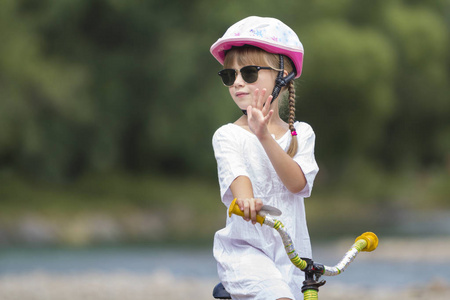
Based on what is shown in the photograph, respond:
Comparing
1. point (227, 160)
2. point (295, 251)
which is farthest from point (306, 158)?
point (295, 251)

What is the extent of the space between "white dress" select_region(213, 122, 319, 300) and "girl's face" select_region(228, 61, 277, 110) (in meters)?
0.12

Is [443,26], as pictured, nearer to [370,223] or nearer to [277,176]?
[370,223]

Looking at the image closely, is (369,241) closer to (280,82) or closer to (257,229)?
(257,229)

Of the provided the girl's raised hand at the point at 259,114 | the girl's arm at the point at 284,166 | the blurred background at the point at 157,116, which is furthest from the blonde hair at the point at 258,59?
the blurred background at the point at 157,116

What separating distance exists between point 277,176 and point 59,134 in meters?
19.5

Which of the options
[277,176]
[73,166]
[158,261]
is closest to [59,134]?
[73,166]

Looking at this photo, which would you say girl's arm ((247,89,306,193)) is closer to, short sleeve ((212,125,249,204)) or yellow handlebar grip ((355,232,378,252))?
short sleeve ((212,125,249,204))

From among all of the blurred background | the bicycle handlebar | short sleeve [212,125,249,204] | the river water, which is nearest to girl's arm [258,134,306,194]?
short sleeve [212,125,249,204]

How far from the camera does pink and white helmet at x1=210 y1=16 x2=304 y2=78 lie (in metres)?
3.31

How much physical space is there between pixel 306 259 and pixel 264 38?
0.90m

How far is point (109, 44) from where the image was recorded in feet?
80.2

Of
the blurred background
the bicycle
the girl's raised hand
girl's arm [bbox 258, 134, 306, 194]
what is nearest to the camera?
the bicycle

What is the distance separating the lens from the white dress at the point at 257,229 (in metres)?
3.15

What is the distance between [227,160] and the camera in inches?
129
